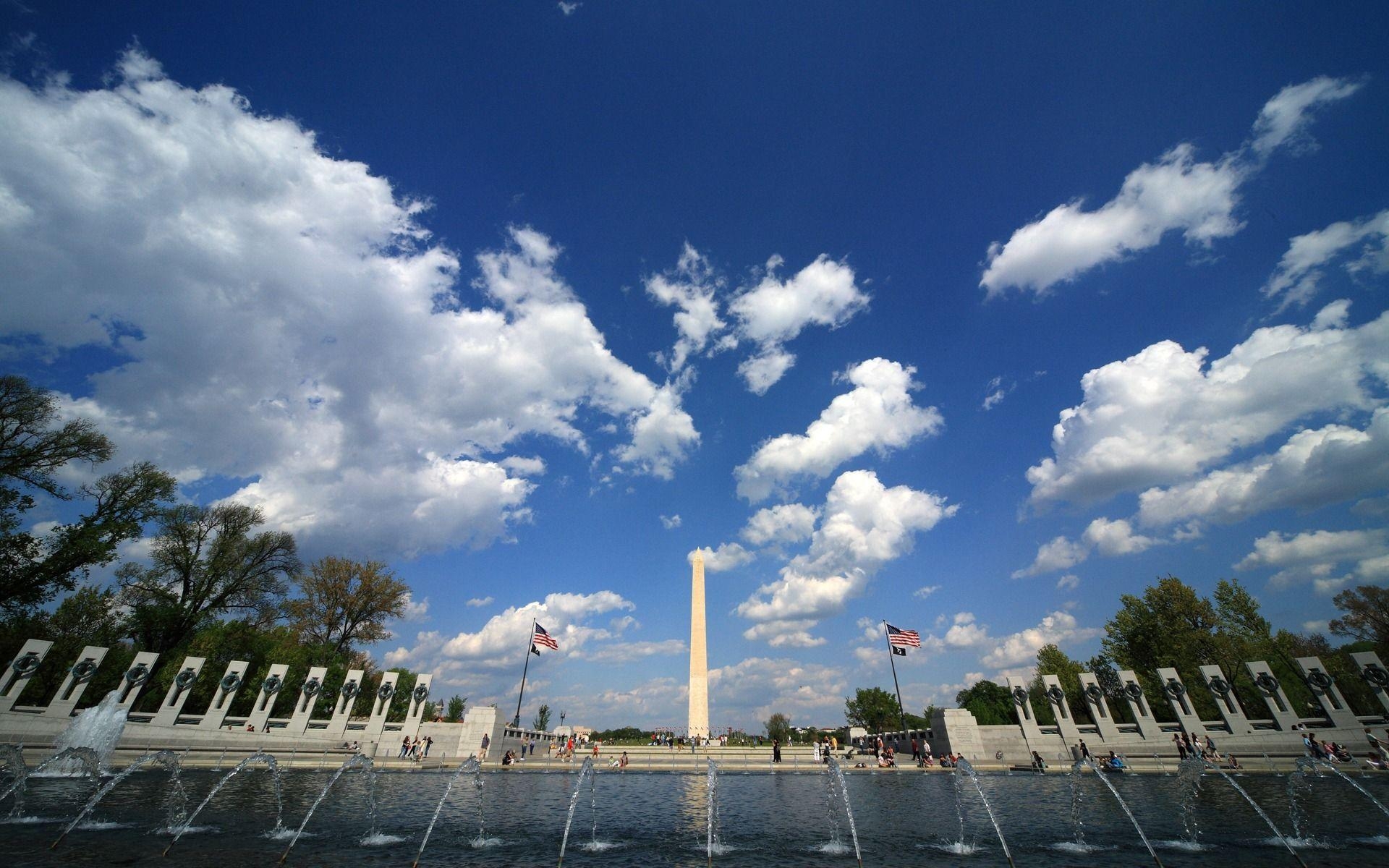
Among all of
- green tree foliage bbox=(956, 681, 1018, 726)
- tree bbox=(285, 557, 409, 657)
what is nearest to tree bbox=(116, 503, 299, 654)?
tree bbox=(285, 557, 409, 657)

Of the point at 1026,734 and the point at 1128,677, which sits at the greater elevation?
the point at 1128,677

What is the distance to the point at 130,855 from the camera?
30.8 feet

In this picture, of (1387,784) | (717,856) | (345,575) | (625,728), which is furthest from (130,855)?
(625,728)

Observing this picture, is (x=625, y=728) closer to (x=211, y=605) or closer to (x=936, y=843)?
(x=211, y=605)

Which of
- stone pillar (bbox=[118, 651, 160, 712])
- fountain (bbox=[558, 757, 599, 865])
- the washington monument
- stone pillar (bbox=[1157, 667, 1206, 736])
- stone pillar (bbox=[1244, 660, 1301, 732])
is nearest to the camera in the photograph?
fountain (bbox=[558, 757, 599, 865])

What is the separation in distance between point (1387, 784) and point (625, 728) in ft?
269

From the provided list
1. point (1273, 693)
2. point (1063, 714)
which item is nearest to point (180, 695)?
point (1063, 714)

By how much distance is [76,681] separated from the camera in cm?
2955

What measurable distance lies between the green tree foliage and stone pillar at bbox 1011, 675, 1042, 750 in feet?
120

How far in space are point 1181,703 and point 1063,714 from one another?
20.5ft

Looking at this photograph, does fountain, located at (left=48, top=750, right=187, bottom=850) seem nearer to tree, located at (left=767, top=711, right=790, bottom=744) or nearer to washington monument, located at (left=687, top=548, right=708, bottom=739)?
washington monument, located at (left=687, top=548, right=708, bottom=739)

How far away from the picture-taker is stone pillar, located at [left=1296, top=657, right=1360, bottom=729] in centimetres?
3003

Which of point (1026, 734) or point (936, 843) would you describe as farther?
point (1026, 734)

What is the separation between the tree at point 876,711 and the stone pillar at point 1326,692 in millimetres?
73296
